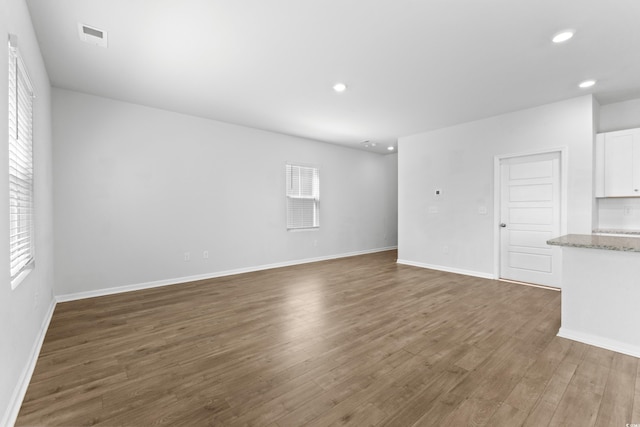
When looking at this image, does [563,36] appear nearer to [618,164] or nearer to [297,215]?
[618,164]

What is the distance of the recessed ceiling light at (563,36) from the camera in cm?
254

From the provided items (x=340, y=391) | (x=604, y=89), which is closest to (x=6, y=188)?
(x=340, y=391)

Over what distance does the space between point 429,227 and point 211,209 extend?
440 cm

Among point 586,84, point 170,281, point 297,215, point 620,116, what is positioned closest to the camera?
point 586,84

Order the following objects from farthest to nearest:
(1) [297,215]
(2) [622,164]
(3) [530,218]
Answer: (1) [297,215] < (3) [530,218] < (2) [622,164]

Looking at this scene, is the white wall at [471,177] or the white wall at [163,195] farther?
the white wall at [471,177]

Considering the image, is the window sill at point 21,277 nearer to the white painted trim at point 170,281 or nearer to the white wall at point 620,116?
the white painted trim at point 170,281

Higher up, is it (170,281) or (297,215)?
(297,215)

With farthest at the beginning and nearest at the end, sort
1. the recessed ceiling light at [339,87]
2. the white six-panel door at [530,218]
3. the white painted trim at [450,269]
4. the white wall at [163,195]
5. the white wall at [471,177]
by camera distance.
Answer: the white painted trim at [450,269]
the white six-panel door at [530,218]
the white wall at [471,177]
the white wall at [163,195]
the recessed ceiling light at [339,87]

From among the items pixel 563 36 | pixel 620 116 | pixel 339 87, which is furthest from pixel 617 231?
pixel 339 87

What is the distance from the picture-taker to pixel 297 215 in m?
6.38

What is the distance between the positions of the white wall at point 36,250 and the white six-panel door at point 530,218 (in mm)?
5963

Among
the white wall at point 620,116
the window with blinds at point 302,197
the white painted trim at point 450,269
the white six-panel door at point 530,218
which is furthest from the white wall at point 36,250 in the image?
the white wall at point 620,116

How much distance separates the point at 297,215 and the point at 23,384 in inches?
191
